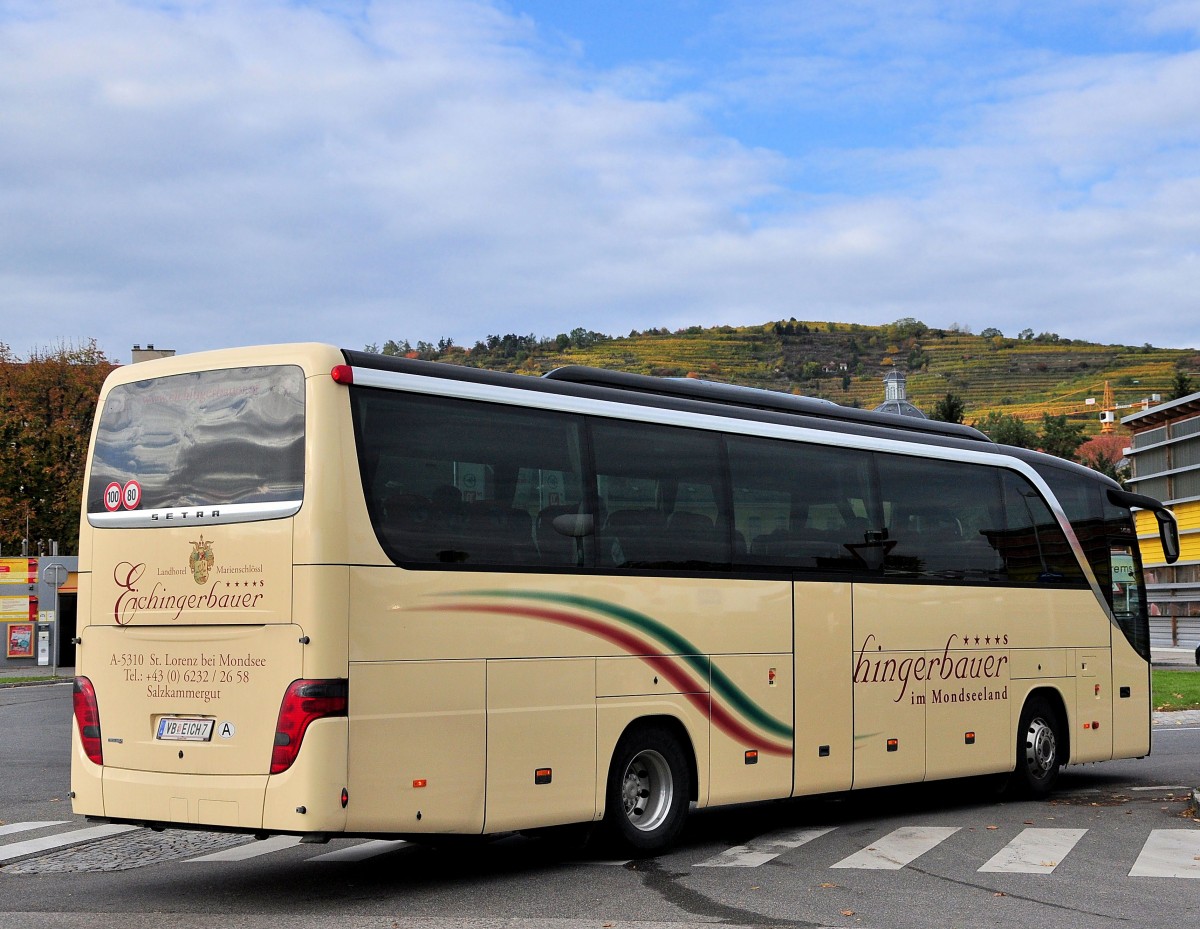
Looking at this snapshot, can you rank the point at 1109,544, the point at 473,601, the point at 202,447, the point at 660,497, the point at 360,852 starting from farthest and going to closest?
the point at 1109,544 < the point at 360,852 < the point at 660,497 < the point at 473,601 < the point at 202,447

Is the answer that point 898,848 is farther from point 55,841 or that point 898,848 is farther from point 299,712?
point 55,841

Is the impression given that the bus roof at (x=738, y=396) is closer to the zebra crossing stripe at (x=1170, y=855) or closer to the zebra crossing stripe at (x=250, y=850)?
the zebra crossing stripe at (x=250, y=850)

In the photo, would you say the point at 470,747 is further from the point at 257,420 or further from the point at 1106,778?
the point at 1106,778

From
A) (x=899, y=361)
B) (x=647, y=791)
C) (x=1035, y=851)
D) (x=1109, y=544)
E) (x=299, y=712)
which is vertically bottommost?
(x=1035, y=851)

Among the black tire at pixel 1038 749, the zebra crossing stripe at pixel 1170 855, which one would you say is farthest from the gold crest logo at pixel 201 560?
the black tire at pixel 1038 749

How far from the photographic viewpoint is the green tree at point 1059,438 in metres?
97.2

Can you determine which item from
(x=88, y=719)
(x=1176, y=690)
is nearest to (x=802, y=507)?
(x=88, y=719)

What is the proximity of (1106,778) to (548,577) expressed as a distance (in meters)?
9.56

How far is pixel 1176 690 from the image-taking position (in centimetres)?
3238

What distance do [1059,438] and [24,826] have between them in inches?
3610

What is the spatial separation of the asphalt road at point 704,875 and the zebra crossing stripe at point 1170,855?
0.03m

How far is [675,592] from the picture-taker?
1132 cm

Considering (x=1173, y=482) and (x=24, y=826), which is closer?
(x=24, y=826)

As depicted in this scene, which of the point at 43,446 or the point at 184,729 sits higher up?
the point at 43,446
